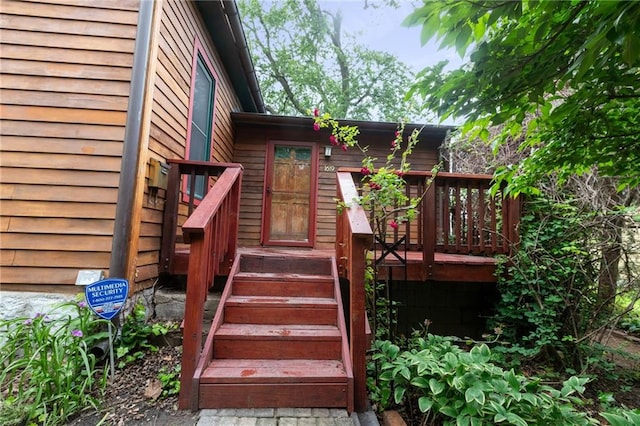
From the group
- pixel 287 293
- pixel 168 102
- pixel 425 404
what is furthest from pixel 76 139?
pixel 425 404

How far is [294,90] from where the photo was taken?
12711 millimetres

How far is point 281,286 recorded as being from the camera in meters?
2.56

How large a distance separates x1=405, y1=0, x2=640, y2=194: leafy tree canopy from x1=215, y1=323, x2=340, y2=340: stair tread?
166cm

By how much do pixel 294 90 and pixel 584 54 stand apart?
41.8 feet

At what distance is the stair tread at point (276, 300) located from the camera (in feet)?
7.57

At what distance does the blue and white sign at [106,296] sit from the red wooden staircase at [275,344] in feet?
2.22

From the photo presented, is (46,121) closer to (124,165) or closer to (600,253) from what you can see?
(124,165)

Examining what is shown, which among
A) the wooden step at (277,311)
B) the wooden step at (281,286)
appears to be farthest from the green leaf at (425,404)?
the wooden step at (281,286)

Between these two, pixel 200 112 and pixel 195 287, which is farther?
pixel 200 112

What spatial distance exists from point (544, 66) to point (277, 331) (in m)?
2.21

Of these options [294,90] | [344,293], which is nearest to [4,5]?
[344,293]

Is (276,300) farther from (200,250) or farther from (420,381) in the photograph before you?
(420,381)

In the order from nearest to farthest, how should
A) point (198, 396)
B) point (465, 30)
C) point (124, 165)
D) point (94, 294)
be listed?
point (465, 30)
point (198, 396)
point (94, 294)
point (124, 165)

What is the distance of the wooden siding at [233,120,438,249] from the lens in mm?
5293
